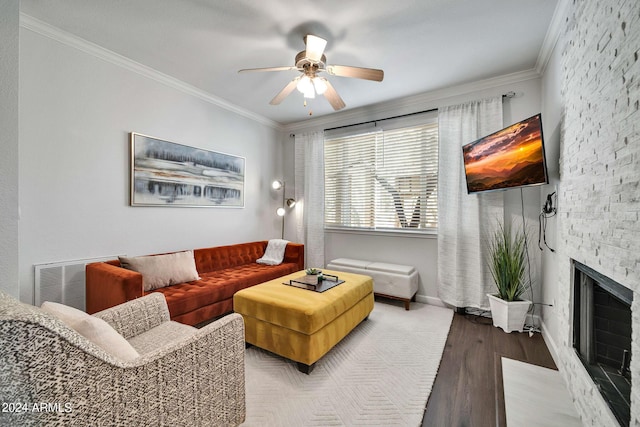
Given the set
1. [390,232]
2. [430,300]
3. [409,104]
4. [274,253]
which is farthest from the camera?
[274,253]

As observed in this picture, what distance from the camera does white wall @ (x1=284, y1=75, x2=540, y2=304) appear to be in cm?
287

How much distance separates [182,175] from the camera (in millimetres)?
3213

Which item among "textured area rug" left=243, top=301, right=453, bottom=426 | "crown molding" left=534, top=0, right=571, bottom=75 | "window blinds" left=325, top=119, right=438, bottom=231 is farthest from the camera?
"window blinds" left=325, top=119, right=438, bottom=231

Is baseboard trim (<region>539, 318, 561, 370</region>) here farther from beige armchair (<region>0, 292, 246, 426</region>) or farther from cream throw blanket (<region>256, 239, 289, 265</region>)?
cream throw blanket (<region>256, 239, 289, 265</region>)

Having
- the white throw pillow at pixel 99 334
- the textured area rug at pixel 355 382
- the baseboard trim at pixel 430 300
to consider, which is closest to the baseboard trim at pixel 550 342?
the textured area rug at pixel 355 382

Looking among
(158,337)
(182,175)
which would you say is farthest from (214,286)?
(182,175)

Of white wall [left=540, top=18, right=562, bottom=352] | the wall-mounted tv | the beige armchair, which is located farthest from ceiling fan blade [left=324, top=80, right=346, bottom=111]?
the beige armchair

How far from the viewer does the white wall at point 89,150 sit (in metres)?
2.15

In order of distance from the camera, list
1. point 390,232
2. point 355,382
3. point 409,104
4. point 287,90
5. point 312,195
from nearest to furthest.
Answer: point 355,382 → point 287,90 → point 409,104 → point 390,232 → point 312,195

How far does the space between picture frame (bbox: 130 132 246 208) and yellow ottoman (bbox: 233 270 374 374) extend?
64.5 inches

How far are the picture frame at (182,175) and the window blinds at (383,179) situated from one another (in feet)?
4.92

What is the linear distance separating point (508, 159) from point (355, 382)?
234 cm

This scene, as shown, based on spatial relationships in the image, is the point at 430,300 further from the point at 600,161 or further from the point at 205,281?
the point at 205,281

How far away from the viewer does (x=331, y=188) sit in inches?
169
